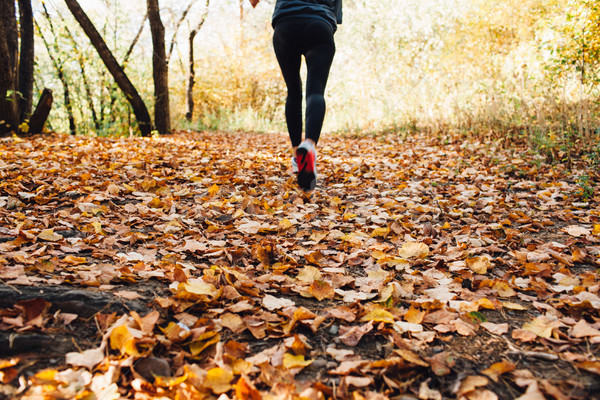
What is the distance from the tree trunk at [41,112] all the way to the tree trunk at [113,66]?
4.53 feet

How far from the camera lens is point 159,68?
725cm

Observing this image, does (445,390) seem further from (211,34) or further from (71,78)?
(211,34)

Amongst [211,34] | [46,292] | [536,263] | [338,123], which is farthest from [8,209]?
[211,34]

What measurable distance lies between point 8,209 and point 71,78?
628 centimetres

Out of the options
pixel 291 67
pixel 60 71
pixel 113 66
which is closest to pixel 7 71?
pixel 113 66

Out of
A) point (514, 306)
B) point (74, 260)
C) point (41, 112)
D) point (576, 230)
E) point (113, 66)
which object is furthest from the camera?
point (113, 66)

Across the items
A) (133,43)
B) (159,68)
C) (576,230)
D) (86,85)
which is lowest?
(576,230)

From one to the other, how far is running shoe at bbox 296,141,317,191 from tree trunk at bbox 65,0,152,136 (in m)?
5.38

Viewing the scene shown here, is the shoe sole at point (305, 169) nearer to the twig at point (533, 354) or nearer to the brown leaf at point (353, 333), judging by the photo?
the brown leaf at point (353, 333)

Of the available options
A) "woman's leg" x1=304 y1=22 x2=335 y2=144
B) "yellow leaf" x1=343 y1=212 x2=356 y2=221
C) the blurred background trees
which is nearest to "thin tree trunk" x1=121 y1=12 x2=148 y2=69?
the blurred background trees

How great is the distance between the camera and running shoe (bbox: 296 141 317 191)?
2355 millimetres

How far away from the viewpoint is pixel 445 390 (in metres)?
1.01

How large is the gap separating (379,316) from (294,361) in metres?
0.37

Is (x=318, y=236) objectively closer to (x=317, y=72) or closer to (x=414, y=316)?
(x=414, y=316)
